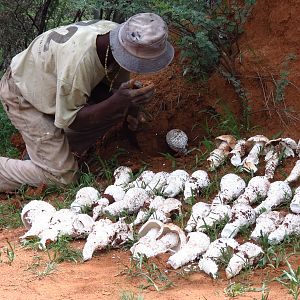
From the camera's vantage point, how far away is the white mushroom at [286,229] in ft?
→ 13.3

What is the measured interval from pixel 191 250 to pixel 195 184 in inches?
39.1

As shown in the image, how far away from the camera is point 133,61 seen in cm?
477

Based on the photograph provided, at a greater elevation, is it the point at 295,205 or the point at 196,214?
the point at 295,205

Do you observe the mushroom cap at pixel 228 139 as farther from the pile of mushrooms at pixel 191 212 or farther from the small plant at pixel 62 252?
the small plant at pixel 62 252

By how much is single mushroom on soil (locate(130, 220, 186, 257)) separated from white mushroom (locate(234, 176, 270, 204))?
0.63m

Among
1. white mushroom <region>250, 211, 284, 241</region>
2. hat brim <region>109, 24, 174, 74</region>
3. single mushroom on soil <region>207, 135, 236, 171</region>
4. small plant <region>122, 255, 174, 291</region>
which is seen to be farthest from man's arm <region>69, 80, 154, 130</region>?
small plant <region>122, 255, 174, 291</region>

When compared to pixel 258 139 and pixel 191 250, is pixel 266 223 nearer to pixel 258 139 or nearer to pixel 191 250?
pixel 191 250

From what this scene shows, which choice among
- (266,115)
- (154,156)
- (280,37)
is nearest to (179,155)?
(154,156)

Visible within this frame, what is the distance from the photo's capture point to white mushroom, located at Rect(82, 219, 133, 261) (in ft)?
13.7

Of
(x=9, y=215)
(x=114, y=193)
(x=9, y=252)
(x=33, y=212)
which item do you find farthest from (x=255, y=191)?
(x=9, y=215)

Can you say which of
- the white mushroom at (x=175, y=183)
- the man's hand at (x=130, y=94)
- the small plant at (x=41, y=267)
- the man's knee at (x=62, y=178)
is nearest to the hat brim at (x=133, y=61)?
the man's hand at (x=130, y=94)

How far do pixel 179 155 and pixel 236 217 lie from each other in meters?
1.52

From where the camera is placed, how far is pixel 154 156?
587 centimetres

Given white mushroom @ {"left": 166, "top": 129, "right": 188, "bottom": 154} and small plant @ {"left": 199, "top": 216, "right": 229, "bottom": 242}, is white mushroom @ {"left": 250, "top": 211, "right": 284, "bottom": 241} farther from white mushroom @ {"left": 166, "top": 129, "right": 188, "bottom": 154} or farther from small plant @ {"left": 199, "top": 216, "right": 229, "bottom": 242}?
white mushroom @ {"left": 166, "top": 129, "right": 188, "bottom": 154}
